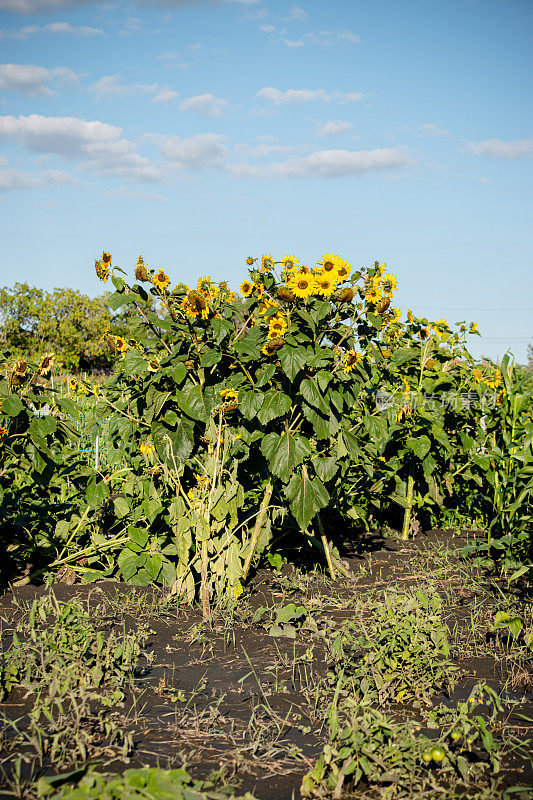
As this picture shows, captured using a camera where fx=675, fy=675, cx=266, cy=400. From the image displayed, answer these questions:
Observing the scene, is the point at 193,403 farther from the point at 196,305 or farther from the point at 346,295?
the point at 346,295

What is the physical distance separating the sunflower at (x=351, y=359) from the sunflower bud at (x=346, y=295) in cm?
28

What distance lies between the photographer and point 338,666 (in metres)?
2.70

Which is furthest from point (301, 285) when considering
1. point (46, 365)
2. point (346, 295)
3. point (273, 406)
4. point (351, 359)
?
point (46, 365)

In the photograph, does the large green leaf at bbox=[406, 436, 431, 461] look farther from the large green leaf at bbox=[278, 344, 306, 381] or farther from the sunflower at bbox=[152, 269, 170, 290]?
the sunflower at bbox=[152, 269, 170, 290]

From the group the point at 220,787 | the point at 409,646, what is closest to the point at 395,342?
the point at 409,646

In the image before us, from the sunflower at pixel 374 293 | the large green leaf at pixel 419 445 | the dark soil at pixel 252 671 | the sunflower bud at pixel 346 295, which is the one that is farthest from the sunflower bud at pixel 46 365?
the large green leaf at pixel 419 445

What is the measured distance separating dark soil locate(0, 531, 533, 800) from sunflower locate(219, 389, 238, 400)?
3.60 ft

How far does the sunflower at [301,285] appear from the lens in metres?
3.48

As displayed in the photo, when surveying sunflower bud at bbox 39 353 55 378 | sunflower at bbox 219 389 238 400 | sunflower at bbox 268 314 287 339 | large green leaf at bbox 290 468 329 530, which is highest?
sunflower at bbox 268 314 287 339

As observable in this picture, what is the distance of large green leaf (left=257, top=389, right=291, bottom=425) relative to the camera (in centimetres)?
344

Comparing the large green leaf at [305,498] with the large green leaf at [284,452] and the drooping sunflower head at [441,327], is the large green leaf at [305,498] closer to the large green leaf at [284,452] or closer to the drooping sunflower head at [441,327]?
the large green leaf at [284,452]

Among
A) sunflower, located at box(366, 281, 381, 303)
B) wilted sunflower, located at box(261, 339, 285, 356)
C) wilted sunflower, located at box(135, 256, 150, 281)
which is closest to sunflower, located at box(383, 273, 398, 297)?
sunflower, located at box(366, 281, 381, 303)

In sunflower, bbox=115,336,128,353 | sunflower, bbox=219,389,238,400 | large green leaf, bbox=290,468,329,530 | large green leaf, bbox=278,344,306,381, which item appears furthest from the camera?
sunflower, bbox=115,336,128,353

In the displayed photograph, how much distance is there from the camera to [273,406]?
3475 millimetres
